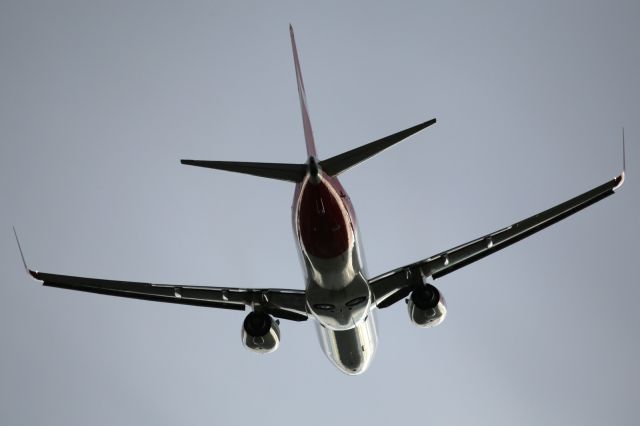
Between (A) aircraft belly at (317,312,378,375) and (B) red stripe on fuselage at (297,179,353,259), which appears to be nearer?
(B) red stripe on fuselage at (297,179,353,259)

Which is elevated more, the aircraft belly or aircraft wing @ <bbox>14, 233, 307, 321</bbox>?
aircraft wing @ <bbox>14, 233, 307, 321</bbox>

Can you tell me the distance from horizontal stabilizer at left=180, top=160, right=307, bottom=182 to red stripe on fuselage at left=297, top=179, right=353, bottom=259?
0.45m

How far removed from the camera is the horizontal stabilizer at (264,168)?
18.4 meters

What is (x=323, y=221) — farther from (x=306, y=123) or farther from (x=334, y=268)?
(x=306, y=123)

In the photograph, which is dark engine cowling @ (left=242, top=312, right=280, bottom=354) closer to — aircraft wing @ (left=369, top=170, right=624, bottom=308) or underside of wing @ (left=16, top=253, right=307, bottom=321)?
underside of wing @ (left=16, top=253, right=307, bottom=321)

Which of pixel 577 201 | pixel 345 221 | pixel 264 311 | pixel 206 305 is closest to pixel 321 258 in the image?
pixel 345 221

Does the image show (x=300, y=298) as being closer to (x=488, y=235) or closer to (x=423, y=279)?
(x=423, y=279)

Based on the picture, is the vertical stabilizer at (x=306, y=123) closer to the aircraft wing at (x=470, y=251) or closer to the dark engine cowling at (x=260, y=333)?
the aircraft wing at (x=470, y=251)

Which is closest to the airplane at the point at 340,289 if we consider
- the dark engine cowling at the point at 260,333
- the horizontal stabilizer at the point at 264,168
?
the dark engine cowling at the point at 260,333

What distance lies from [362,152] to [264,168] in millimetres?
2445

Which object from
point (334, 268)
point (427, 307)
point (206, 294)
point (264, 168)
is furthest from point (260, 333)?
point (264, 168)

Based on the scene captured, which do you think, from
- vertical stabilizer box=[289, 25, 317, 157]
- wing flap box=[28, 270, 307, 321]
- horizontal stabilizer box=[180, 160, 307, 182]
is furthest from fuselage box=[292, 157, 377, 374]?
vertical stabilizer box=[289, 25, 317, 157]

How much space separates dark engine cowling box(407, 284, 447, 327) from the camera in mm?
23438

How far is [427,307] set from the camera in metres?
23.4
